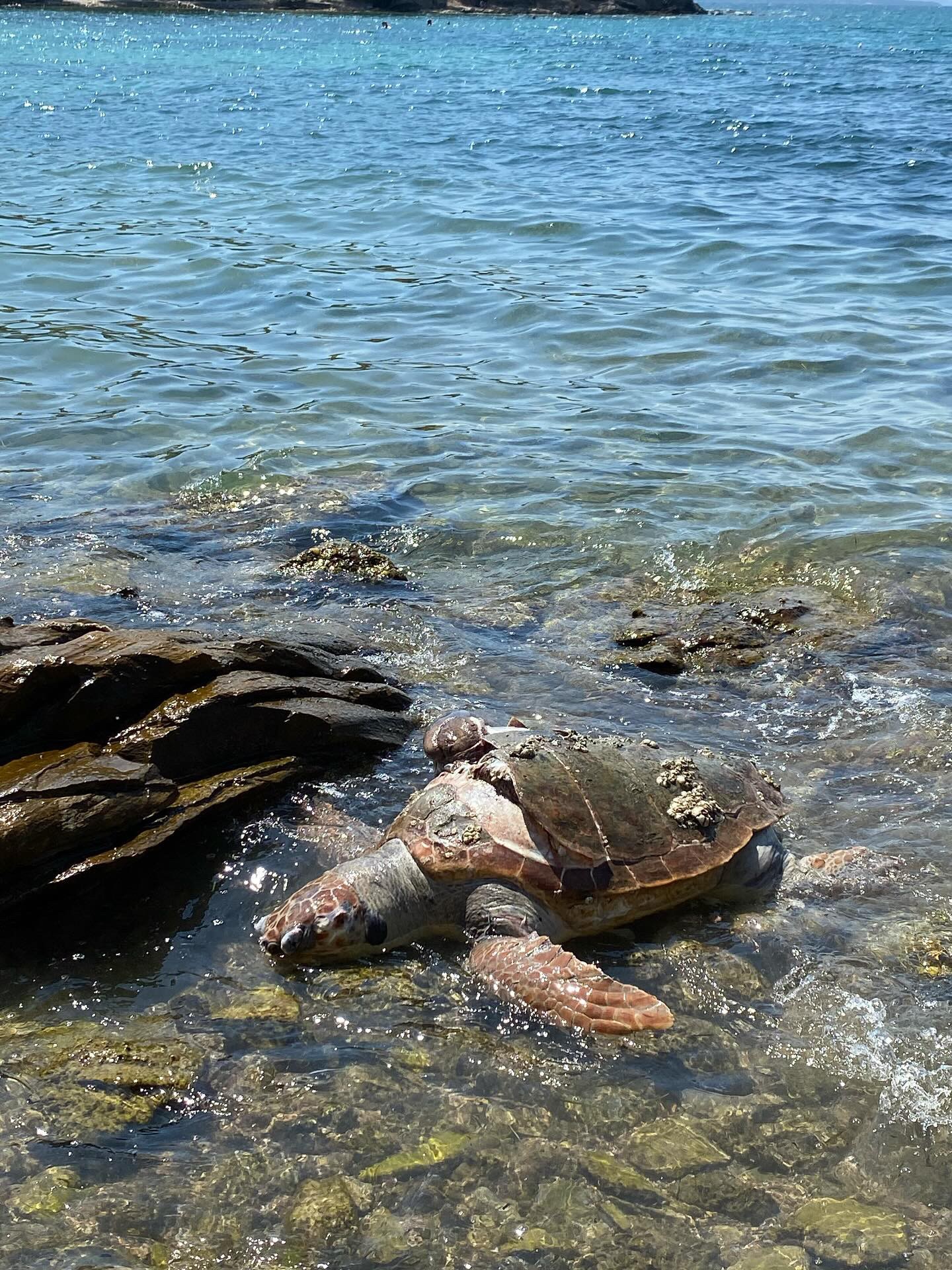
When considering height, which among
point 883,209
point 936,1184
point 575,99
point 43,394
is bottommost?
point 936,1184

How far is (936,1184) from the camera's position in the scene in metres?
3.48

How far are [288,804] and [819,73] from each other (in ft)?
145

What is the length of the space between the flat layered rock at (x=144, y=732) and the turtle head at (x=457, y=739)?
386 mm

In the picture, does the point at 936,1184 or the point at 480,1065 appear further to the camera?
the point at 480,1065

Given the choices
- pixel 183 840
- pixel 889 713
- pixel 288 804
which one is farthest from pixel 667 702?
pixel 183 840

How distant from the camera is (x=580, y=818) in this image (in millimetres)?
4797

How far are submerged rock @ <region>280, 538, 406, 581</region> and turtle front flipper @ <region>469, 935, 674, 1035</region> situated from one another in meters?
4.08

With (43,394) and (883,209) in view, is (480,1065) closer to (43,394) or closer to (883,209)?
(43,394)

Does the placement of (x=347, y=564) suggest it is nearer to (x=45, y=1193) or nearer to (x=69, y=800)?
(x=69, y=800)

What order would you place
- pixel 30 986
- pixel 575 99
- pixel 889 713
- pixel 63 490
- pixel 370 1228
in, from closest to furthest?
pixel 370 1228 → pixel 30 986 → pixel 889 713 → pixel 63 490 → pixel 575 99

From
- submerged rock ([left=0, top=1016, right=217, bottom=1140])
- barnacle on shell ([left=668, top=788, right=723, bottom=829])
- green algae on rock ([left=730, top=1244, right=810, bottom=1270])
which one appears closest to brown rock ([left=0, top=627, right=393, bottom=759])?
submerged rock ([left=0, top=1016, right=217, bottom=1140])

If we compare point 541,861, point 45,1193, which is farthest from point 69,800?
point 541,861

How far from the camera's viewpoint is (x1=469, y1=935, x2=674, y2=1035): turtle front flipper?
4.05 meters

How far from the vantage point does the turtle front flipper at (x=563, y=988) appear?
4047 millimetres
